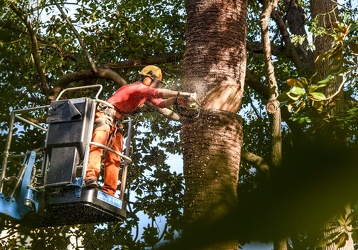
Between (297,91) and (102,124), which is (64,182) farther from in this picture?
(297,91)

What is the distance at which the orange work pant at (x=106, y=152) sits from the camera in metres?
7.47

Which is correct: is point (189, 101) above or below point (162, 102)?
below

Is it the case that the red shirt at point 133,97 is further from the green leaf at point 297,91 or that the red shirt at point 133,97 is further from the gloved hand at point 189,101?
the green leaf at point 297,91

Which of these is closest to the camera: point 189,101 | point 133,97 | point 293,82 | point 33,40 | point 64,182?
point 293,82

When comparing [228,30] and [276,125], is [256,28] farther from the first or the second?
[228,30]

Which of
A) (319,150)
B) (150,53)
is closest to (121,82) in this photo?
(150,53)

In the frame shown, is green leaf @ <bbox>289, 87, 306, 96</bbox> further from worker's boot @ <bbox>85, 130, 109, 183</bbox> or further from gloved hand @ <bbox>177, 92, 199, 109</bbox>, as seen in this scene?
worker's boot @ <bbox>85, 130, 109, 183</bbox>

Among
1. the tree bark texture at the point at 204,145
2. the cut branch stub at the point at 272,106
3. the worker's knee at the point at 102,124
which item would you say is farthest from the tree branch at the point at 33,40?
the tree bark texture at the point at 204,145

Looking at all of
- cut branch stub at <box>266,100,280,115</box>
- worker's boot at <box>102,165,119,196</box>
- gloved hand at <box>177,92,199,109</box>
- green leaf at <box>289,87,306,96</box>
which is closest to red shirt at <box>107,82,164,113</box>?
worker's boot at <box>102,165,119,196</box>

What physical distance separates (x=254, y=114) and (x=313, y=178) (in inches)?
545

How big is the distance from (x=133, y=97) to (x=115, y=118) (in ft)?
1.17

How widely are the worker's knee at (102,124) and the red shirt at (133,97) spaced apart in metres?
0.23

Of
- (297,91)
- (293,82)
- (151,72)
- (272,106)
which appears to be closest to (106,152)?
(151,72)

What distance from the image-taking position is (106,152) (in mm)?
8062
